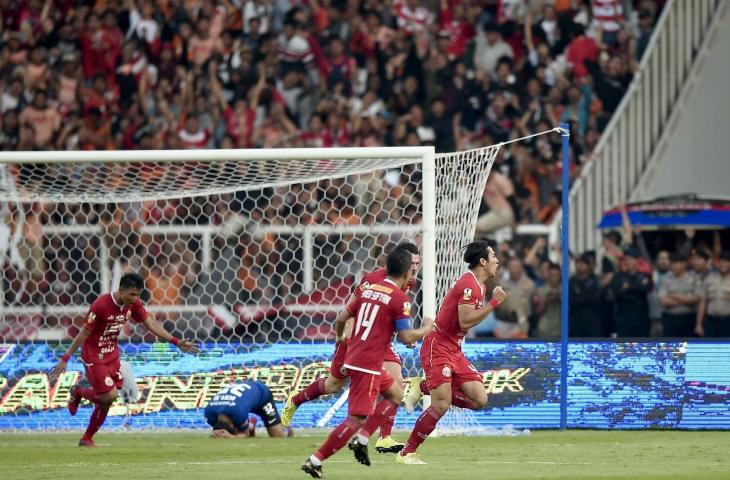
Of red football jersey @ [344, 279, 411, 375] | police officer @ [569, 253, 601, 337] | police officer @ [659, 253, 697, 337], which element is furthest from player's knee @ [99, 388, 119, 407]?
police officer @ [659, 253, 697, 337]

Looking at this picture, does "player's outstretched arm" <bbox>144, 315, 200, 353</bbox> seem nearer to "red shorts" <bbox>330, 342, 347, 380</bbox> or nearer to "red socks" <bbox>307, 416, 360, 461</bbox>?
"red shorts" <bbox>330, 342, 347, 380</bbox>

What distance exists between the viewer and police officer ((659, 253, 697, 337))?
731 inches

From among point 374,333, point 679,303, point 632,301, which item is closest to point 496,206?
point 632,301

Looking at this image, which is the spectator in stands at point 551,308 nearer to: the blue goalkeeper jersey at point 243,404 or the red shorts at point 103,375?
the blue goalkeeper jersey at point 243,404

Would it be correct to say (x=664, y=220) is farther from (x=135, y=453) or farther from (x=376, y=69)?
(x=135, y=453)

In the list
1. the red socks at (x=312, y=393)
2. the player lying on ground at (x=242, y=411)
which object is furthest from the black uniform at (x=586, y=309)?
the red socks at (x=312, y=393)

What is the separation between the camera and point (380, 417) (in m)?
12.2

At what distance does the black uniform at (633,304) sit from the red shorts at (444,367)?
6205 millimetres

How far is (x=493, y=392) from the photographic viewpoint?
16.4 m

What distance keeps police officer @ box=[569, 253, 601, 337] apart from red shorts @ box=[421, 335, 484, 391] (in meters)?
6.33

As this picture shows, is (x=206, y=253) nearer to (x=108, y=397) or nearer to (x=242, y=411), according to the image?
(x=242, y=411)

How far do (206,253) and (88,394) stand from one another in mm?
3684

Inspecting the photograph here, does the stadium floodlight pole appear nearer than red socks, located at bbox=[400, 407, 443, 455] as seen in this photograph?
No

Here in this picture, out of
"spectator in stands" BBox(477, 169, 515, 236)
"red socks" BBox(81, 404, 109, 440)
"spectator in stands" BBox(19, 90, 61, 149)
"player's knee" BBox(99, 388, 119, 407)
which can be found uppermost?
"spectator in stands" BBox(19, 90, 61, 149)
